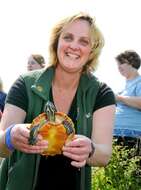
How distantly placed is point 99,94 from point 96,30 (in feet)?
1.21

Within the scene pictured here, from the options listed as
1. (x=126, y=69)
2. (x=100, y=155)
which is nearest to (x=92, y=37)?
(x=100, y=155)

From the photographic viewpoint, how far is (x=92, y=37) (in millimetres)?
3043

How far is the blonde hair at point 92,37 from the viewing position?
121 inches

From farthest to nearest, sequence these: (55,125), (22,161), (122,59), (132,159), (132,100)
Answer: (122,59) < (132,100) < (132,159) < (22,161) < (55,125)

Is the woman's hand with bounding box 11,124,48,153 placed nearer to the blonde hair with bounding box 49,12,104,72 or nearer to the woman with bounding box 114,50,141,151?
the blonde hair with bounding box 49,12,104,72

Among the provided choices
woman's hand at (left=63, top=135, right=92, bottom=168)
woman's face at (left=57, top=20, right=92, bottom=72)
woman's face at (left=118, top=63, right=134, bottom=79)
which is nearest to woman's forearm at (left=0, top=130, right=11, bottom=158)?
woman's hand at (left=63, top=135, right=92, bottom=168)

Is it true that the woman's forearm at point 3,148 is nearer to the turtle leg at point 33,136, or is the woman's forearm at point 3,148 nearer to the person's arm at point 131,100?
the turtle leg at point 33,136

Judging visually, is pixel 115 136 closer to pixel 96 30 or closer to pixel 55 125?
pixel 96 30

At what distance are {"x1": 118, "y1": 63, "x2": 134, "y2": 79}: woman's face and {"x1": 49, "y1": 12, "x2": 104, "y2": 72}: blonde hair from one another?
2.65 meters

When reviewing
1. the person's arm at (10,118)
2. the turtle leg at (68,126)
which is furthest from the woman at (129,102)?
the turtle leg at (68,126)

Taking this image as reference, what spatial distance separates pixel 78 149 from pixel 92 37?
2.45 feet

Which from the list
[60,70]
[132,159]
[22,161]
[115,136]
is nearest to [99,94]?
[60,70]

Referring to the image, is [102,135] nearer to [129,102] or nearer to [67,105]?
[67,105]

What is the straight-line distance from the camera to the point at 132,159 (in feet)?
17.1
